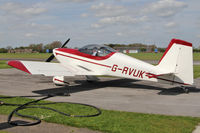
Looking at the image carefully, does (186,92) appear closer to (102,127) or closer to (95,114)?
(95,114)

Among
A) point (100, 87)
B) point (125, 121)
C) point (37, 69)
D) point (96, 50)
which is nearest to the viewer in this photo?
point (125, 121)

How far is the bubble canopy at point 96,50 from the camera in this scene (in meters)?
A: 12.0

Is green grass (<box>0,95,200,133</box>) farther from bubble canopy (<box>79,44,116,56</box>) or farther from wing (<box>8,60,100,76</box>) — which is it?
bubble canopy (<box>79,44,116,56</box>)

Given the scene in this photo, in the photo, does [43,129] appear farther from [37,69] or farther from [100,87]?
[100,87]

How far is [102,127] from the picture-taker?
5297mm

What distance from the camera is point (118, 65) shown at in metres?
11.3

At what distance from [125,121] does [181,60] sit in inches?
198

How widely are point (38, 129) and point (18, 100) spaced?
3517 millimetres

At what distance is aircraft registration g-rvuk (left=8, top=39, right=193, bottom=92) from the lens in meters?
9.53

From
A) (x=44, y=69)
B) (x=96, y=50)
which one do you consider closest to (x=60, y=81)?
(x=44, y=69)

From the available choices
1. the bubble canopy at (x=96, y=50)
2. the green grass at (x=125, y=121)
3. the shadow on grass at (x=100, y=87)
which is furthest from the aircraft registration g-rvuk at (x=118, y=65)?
the green grass at (x=125, y=121)

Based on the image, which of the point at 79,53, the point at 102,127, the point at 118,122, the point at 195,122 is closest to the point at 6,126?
the point at 102,127

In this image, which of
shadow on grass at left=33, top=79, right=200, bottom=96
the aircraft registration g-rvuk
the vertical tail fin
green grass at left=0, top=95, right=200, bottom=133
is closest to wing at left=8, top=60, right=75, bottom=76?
the aircraft registration g-rvuk

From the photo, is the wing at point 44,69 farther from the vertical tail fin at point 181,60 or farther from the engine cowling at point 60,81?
the vertical tail fin at point 181,60
